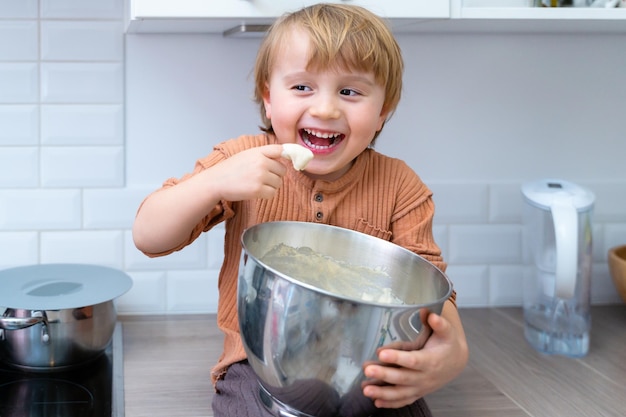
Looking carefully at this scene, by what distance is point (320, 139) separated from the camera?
0.96 meters

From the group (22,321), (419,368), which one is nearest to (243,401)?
(419,368)

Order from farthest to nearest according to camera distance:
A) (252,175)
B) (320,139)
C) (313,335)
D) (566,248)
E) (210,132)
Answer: (210,132), (566,248), (320,139), (252,175), (313,335)

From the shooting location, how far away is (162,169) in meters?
1.32

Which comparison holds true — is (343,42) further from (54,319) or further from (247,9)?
(54,319)

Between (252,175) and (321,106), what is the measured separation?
0.42 feet

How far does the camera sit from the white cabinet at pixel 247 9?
3.15ft

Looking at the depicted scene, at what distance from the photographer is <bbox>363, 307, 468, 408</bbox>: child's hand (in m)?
0.73

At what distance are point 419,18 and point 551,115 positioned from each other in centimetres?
Answer: 50

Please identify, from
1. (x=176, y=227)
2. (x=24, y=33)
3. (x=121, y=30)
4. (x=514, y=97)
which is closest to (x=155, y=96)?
(x=121, y=30)

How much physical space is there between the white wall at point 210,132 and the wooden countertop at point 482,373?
0.11 metres

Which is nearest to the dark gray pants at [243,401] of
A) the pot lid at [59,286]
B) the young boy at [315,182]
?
the young boy at [315,182]

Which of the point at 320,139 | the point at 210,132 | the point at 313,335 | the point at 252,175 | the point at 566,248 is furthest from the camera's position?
the point at 210,132

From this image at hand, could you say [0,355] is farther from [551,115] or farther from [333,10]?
[551,115]

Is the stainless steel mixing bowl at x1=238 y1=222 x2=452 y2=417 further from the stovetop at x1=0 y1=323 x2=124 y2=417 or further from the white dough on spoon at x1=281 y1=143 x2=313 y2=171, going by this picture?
the stovetop at x1=0 y1=323 x2=124 y2=417
